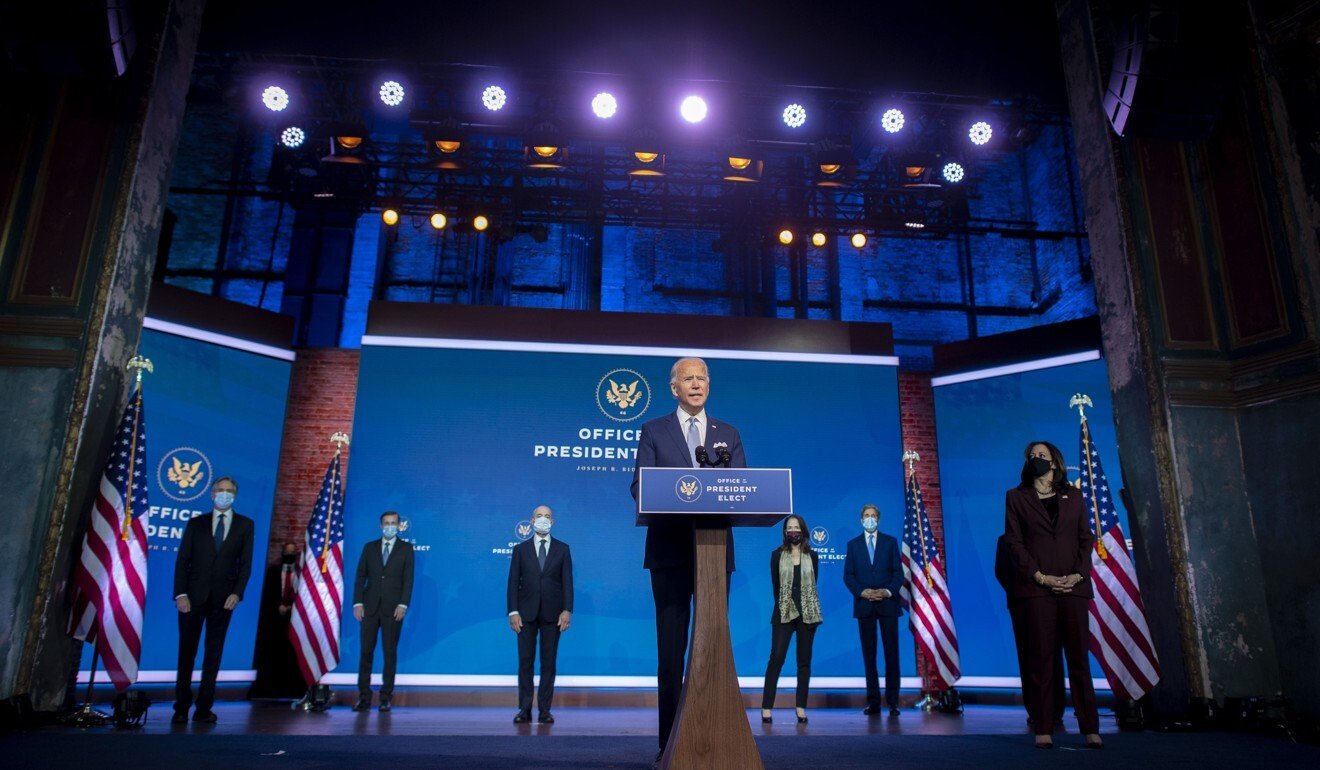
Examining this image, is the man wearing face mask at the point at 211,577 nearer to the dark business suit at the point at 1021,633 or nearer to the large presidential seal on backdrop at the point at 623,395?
the large presidential seal on backdrop at the point at 623,395

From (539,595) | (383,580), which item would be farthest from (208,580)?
(539,595)

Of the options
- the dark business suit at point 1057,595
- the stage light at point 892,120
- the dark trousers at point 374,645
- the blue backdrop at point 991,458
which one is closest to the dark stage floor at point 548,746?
the dark business suit at point 1057,595

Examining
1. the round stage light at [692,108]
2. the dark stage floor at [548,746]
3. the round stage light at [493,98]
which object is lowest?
the dark stage floor at [548,746]

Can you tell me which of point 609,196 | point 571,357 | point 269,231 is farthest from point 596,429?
point 269,231

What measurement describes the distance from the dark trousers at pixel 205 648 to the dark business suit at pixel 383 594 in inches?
66.0

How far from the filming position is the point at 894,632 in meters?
7.82

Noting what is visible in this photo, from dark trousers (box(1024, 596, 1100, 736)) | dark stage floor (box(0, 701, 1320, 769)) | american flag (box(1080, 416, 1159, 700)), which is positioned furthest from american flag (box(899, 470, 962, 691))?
dark trousers (box(1024, 596, 1100, 736))

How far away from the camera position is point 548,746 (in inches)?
170

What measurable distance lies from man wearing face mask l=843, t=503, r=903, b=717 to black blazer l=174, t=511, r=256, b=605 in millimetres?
5218

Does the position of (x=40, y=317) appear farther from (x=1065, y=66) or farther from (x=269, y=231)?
(x=269, y=231)

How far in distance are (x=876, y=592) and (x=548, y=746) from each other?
439cm

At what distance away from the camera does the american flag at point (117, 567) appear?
541 cm

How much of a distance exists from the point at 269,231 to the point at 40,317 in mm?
9202

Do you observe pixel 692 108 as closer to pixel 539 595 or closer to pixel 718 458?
pixel 539 595
